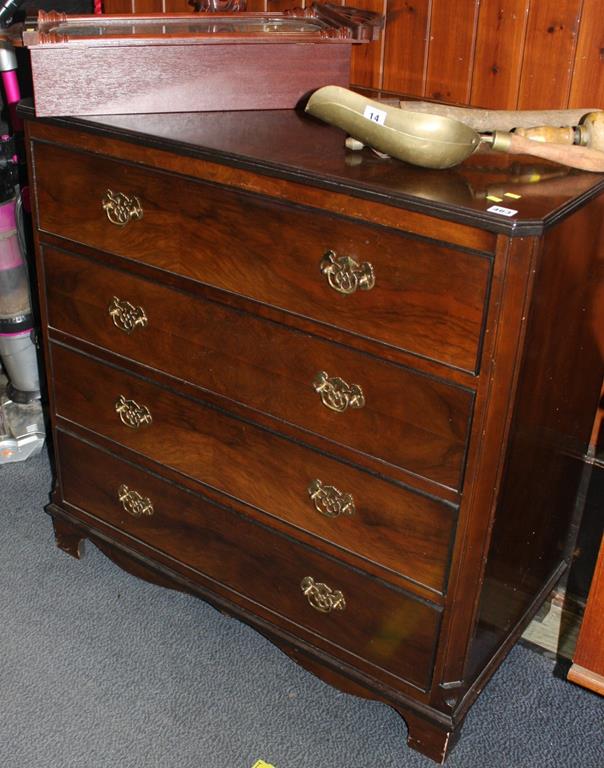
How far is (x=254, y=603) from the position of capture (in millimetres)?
1806

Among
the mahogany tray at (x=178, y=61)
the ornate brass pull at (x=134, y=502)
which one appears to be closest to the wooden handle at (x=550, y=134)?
the mahogany tray at (x=178, y=61)

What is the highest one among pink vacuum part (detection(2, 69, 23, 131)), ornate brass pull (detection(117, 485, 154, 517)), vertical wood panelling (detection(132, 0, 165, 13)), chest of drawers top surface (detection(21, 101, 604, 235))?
vertical wood panelling (detection(132, 0, 165, 13))

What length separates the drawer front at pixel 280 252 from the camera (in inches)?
51.3

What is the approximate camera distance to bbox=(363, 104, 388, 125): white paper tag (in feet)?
4.35

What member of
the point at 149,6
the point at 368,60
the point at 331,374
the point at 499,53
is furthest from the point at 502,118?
the point at 149,6

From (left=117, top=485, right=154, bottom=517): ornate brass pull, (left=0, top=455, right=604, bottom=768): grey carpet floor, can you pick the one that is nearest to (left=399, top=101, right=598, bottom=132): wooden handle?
(left=117, top=485, right=154, bottom=517): ornate brass pull

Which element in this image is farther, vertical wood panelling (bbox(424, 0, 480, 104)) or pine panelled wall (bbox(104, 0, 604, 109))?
vertical wood panelling (bbox(424, 0, 480, 104))

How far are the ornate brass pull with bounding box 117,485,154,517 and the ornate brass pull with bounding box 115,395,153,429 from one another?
160mm

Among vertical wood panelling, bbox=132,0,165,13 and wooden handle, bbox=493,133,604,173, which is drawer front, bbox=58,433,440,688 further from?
vertical wood panelling, bbox=132,0,165,13

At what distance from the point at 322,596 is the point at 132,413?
506mm

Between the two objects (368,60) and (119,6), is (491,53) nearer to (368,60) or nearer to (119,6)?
(368,60)

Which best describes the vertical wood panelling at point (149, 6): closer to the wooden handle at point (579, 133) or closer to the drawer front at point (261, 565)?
the drawer front at point (261, 565)

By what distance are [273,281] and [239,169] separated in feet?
0.58

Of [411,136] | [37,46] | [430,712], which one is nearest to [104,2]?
[37,46]
